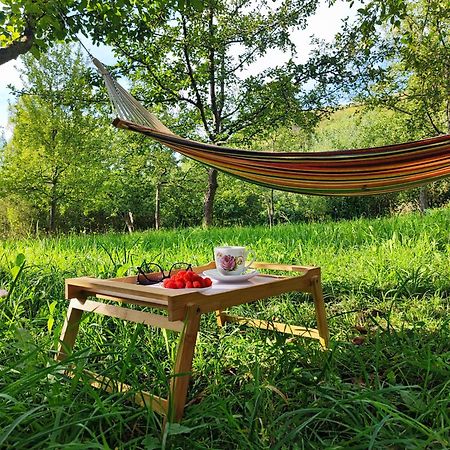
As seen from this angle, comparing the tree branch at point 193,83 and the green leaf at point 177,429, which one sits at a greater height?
the tree branch at point 193,83

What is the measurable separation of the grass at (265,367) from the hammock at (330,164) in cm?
53

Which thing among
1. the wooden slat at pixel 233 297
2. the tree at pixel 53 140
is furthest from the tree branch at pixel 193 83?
the wooden slat at pixel 233 297

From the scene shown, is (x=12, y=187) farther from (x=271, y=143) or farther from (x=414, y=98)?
(x=414, y=98)

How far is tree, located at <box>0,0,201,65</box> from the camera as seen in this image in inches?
108

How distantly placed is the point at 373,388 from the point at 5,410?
92cm

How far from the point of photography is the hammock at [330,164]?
5.44 feet

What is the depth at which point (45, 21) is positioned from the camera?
2.68m

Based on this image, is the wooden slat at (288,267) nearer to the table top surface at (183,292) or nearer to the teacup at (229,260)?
the table top surface at (183,292)

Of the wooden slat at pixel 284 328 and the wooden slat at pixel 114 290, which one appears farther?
the wooden slat at pixel 284 328

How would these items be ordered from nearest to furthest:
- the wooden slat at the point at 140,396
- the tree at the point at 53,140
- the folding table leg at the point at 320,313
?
the wooden slat at the point at 140,396
the folding table leg at the point at 320,313
the tree at the point at 53,140

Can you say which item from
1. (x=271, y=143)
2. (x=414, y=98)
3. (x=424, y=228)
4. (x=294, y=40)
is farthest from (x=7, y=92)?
(x=424, y=228)

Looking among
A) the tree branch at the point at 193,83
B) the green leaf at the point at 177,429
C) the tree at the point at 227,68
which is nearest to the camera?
the green leaf at the point at 177,429

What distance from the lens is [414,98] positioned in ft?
25.4

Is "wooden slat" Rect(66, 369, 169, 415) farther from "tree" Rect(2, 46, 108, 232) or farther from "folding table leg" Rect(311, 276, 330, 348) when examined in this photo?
"tree" Rect(2, 46, 108, 232)
